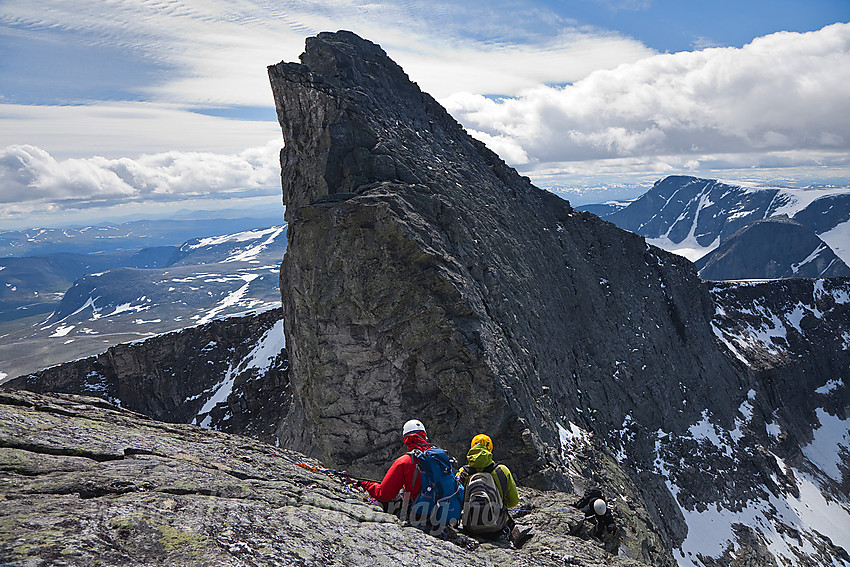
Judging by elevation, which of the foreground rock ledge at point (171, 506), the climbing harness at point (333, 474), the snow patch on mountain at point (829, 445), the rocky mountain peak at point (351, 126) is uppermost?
the rocky mountain peak at point (351, 126)

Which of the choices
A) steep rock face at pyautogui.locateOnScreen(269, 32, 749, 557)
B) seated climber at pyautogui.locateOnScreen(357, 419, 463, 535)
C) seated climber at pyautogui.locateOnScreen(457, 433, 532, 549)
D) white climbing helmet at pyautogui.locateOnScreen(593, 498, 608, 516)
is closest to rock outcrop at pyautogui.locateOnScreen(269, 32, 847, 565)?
steep rock face at pyautogui.locateOnScreen(269, 32, 749, 557)

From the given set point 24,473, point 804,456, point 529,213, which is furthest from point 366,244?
point 804,456

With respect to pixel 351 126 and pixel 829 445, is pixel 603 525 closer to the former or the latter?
pixel 351 126

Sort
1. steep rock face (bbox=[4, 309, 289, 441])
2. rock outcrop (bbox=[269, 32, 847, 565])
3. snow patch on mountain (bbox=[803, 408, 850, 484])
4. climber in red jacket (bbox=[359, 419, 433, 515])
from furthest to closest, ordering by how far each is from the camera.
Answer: snow patch on mountain (bbox=[803, 408, 850, 484]) → steep rock face (bbox=[4, 309, 289, 441]) → rock outcrop (bbox=[269, 32, 847, 565]) → climber in red jacket (bbox=[359, 419, 433, 515])

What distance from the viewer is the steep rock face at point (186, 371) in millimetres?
57938

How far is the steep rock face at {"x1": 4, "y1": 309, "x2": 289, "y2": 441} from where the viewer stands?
57.9m

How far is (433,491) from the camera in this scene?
11.1 meters

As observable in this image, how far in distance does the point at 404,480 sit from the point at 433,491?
708 mm

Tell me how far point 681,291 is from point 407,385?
59.5 m

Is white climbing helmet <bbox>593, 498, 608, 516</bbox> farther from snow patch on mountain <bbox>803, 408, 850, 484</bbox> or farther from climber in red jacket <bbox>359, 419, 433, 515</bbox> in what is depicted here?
snow patch on mountain <bbox>803, 408, 850, 484</bbox>

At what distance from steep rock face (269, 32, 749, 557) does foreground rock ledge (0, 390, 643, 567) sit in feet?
49.0

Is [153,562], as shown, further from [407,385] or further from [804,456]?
[804,456]

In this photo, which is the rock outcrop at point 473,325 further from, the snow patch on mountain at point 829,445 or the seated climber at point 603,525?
the snow patch on mountain at point 829,445

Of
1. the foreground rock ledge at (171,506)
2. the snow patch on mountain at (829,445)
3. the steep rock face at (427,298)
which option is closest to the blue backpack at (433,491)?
the foreground rock ledge at (171,506)
